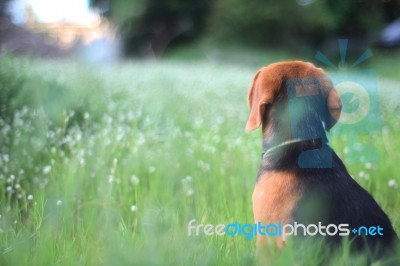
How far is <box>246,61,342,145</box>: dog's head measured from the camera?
2.66 meters

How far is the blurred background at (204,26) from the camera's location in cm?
358

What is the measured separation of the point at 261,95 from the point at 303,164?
0.51m

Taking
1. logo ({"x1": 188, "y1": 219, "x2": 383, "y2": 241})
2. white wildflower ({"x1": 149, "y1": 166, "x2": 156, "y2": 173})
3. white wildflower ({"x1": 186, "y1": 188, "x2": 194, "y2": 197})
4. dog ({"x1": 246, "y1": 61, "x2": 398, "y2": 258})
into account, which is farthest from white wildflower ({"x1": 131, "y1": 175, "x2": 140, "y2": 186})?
dog ({"x1": 246, "y1": 61, "x2": 398, "y2": 258})

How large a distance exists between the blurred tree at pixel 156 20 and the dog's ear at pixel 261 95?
4.68 ft

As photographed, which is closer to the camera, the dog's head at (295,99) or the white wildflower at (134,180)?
the dog's head at (295,99)

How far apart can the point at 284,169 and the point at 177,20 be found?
1951 millimetres

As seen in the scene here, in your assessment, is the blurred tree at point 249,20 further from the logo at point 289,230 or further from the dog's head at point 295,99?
the logo at point 289,230

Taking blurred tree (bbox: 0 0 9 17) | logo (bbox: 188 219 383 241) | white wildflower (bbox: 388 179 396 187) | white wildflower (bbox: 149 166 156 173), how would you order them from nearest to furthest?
1. logo (bbox: 188 219 383 241)
2. white wildflower (bbox: 388 179 396 187)
3. white wildflower (bbox: 149 166 156 173)
4. blurred tree (bbox: 0 0 9 17)

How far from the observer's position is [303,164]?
2.61m

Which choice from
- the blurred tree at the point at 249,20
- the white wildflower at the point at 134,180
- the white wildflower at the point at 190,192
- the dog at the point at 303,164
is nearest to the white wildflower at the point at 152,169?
the white wildflower at the point at 134,180

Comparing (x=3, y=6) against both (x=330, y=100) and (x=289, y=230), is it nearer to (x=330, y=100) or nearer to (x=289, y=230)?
(x=330, y=100)

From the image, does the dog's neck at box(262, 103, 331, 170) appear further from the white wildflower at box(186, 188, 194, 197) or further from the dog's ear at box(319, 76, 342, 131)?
the white wildflower at box(186, 188, 194, 197)

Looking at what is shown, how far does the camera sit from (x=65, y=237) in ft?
9.16

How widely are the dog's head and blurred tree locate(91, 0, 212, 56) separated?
146 centimetres
